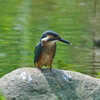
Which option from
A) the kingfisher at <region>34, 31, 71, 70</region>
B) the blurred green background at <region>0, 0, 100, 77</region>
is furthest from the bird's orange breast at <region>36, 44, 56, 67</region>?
the blurred green background at <region>0, 0, 100, 77</region>

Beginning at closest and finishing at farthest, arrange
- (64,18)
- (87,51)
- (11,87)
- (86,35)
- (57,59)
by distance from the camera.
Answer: (11,87) < (57,59) < (87,51) < (86,35) < (64,18)

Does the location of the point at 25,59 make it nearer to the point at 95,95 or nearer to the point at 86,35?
the point at 86,35

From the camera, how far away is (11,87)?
737 centimetres

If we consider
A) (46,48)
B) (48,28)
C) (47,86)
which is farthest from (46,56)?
(48,28)

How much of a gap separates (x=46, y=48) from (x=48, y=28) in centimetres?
575

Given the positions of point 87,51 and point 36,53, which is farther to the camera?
point 87,51

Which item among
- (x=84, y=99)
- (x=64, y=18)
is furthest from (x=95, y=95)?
(x=64, y=18)

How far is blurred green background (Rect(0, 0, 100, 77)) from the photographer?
1063 centimetres

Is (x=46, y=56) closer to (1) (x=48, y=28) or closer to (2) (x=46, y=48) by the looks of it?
(2) (x=46, y=48)

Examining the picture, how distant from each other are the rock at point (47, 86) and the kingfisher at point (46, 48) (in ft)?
0.42

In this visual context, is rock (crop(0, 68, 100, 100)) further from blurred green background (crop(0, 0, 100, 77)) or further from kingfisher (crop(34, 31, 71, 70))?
blurred green background (crop(0, 0, 100, 77))

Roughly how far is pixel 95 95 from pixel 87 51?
13.5 ft

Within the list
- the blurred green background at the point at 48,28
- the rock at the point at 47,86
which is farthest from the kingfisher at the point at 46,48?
the blurred green background at the point at 48,28

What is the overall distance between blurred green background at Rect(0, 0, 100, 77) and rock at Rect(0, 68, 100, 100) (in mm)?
2345
